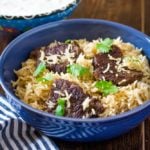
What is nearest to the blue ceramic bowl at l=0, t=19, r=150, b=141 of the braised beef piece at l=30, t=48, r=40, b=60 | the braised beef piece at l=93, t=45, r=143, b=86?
the braised beef piece at l=30, t=48, r=40, b=60

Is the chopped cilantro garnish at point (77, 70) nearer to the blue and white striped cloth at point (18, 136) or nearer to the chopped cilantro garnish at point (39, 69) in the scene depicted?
the chopped cilantro garnish at point (39, 69)

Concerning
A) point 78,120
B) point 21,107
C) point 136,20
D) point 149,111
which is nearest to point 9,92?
point 21,107

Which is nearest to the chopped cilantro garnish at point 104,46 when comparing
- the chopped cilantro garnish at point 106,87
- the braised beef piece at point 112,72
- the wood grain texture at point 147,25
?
the braised beef piece at point 112,72

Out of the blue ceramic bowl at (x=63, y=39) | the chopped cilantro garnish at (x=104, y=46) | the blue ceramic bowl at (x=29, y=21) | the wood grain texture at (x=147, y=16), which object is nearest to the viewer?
the blue ceramic bowl at (x=63, y=39)

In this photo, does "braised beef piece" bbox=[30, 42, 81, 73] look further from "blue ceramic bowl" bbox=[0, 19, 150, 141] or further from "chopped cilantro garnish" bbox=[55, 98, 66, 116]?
"chopped cilantro garnish" bbox=[55, 98, 66, 116]

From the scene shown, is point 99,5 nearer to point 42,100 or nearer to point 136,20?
point 136,20

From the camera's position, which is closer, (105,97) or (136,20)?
(105,97)
